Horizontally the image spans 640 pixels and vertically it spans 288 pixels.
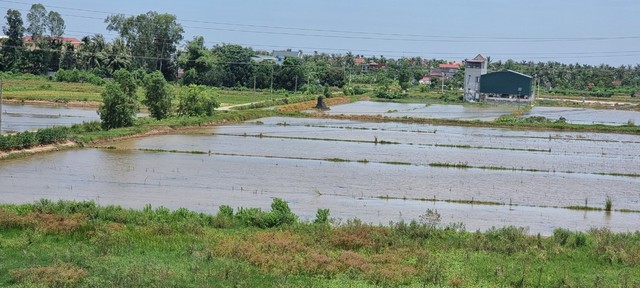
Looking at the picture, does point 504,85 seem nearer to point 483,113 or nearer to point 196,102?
point 483,113

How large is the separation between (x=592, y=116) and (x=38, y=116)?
39476mm

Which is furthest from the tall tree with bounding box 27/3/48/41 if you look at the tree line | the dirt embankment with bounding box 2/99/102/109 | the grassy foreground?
the grassy foreground

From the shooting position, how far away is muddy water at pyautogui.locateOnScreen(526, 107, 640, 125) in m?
51.2

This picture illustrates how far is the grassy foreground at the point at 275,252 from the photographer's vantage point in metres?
11.4

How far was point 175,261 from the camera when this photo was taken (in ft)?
40.6

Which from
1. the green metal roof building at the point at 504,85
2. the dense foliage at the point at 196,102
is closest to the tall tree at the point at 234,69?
the green metal roof building at the point at 504,85

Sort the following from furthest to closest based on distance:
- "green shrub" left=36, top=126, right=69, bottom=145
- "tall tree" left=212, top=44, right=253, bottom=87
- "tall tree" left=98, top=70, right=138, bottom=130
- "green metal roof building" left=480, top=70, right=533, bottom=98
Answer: "tall tree" left=212, top=44, right=253, bottom=87 → "green metal roof building" left=480, top=70, right=533, bottom=98 → "tall tree" left=98, top=70, right=138, bottom=130 → "green shrub" left=36, top=126, right=69, bottom=145

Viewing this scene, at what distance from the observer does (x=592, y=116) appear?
56.9 metres

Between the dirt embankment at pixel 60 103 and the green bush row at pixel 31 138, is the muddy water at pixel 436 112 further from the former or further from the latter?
the green bush row at pixel 31 138

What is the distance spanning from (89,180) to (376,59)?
423ft

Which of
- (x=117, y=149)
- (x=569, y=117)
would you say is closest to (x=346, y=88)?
(x=569, y=117)

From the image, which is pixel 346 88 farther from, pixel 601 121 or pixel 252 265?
pixel 252 265

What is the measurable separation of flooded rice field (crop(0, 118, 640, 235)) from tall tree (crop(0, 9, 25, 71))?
46.0m

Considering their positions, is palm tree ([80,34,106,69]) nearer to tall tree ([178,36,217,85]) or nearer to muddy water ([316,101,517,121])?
tall tree ([178,36,217,85])
